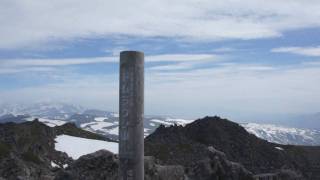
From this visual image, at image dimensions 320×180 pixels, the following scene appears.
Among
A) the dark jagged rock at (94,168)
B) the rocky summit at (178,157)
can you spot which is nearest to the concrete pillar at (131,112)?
the rocky summit at (178,157)

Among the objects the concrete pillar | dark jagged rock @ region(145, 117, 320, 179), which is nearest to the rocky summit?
dark jagged rock @ region(145, 117, 320, 179)

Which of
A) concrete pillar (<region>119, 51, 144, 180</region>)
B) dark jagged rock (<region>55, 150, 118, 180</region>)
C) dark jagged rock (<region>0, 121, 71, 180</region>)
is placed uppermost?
concrete pillar (<region>119, 51, 144, 180</region>)

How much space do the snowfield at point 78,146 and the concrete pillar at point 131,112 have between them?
198 ft

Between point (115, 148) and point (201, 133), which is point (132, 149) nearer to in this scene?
point (115, 148)

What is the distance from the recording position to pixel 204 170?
55656 mm

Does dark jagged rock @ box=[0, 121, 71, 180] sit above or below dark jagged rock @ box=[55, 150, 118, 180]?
→ below

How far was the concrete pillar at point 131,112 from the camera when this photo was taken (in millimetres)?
15250

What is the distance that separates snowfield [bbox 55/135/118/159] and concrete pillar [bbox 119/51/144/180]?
6044 cm

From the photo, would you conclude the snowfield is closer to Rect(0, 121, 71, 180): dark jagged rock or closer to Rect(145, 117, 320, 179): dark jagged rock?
Rect(0, 121, 71, 180): dark jagged rock

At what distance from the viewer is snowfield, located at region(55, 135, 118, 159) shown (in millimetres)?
79438

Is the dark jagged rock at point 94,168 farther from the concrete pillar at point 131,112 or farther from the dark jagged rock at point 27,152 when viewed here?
the concrete pillar at point 131,112

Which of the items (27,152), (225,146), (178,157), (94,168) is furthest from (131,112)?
(225,146)

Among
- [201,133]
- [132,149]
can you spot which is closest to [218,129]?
[201,133]

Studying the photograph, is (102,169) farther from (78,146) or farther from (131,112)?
(78,146)
